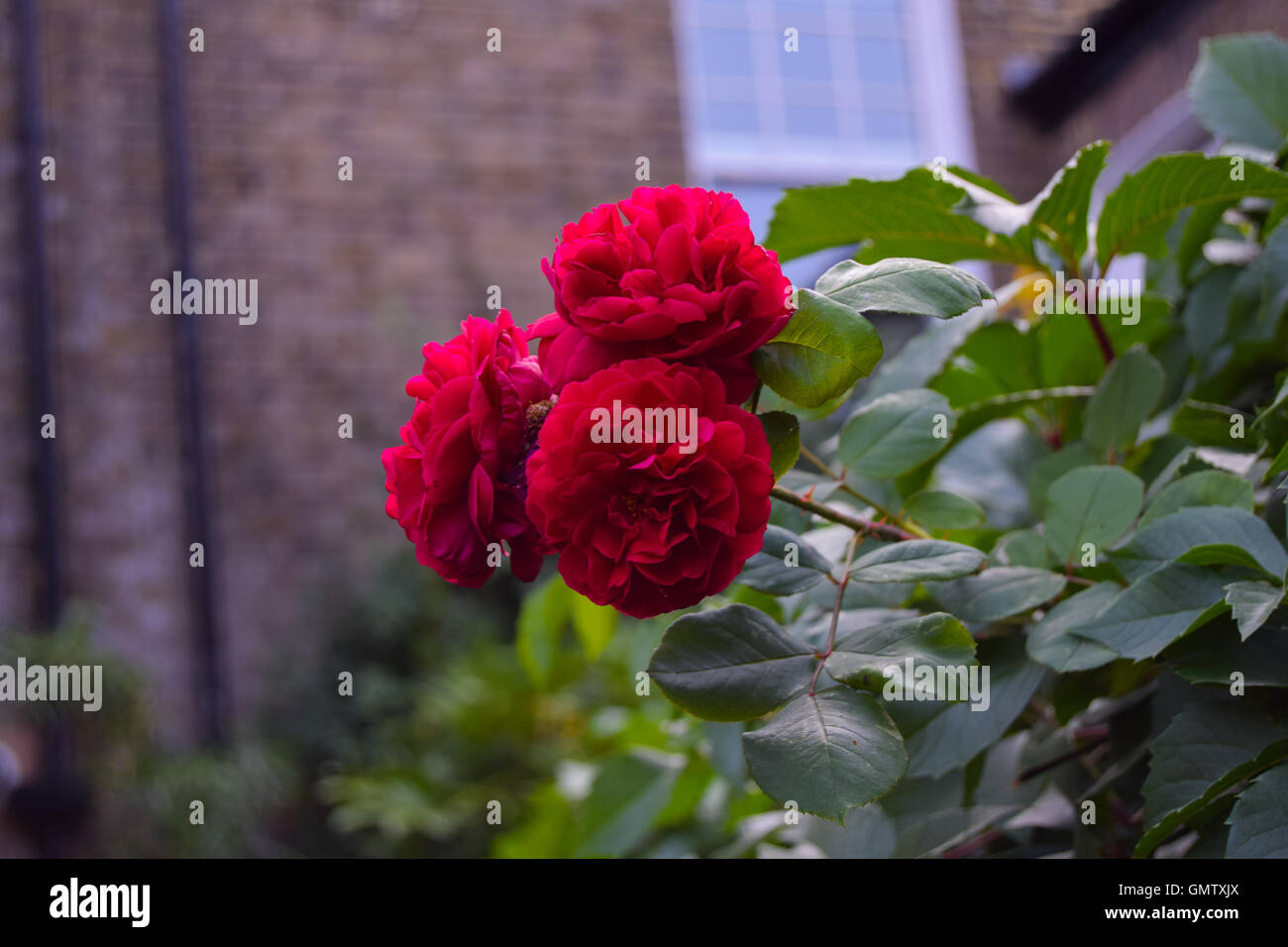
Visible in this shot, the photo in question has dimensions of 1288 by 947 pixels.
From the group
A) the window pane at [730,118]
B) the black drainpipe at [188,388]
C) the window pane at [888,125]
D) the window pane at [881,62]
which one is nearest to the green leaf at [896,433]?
the black drainpipe at [188,388]

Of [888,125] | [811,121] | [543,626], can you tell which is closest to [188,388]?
[811,121]

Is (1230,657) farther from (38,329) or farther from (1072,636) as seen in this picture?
(38,329)

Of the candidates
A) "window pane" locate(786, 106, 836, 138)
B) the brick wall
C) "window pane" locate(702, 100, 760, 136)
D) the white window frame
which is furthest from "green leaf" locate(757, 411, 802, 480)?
"window pane" locate(786, 106, 836, 138)

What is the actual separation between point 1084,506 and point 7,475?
3834 millimetres

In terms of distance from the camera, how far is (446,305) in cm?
402

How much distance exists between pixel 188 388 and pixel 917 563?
369 centimetres

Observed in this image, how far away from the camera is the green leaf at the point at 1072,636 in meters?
0.42

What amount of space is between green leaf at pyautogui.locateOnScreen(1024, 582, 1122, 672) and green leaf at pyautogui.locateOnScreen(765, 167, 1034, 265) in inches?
7.5

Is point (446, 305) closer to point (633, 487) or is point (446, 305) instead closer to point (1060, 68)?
point (1060, 68)

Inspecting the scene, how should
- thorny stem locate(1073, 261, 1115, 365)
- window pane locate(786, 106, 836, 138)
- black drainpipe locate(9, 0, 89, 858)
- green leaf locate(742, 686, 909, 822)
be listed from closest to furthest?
green leaf locate(742, 686, 909, 822), thorny stem locate(1073, 261, 1115, 365), black drainpipe locate(9, 0, 89, 858), window pane locate(786, 106, 836, 138)

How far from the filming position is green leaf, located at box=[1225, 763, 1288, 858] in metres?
0.37

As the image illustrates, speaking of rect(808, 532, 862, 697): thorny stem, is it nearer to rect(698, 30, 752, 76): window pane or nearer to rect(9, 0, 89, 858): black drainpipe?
rect(9, 0, 89, 858): black drainpipe

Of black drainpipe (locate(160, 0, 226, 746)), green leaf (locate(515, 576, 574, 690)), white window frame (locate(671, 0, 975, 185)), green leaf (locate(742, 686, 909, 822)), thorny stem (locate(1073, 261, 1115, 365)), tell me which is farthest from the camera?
white window frame (locate(671, 0, 975, 185))

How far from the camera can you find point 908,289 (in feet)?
1.26
